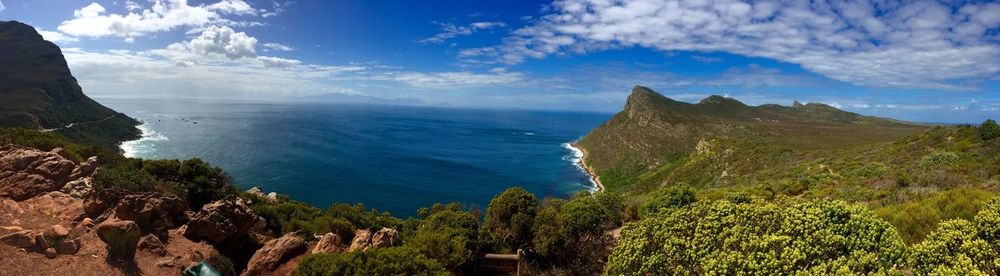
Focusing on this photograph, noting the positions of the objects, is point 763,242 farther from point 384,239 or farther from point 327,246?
point 327,246

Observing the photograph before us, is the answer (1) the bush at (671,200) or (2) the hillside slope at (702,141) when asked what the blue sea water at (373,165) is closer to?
(2) the hillside slope at (702,141)

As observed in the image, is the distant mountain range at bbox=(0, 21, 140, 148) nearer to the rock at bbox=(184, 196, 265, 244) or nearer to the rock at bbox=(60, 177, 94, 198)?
the rock at bbox=(60, 177, 94, 198)

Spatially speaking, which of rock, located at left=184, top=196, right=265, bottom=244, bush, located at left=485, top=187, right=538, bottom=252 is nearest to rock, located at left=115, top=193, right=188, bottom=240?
rock, located at left=184, top=196, right=265, bottom=244

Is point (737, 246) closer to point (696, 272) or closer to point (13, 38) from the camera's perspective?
point (696, 272)

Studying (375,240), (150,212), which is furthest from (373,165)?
(375,240)

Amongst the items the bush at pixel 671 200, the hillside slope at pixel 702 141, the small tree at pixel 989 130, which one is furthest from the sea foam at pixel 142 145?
the small tree at pixel 989 130

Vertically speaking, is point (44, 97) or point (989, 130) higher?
point (989, 130)
